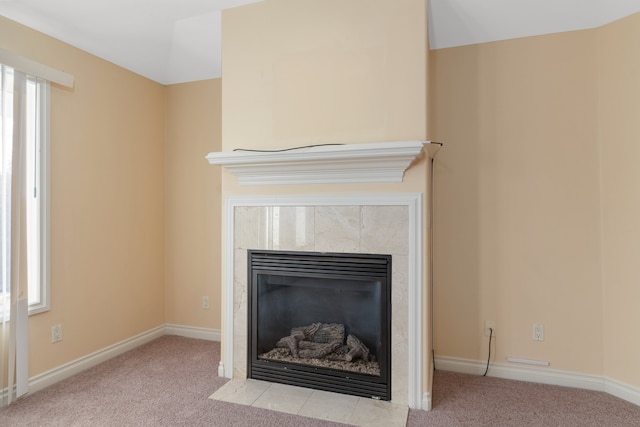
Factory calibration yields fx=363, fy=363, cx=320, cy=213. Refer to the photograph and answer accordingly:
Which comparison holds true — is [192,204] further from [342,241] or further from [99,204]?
[342,241]

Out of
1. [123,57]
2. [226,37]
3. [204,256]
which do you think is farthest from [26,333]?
[226,37]

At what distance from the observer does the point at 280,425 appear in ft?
6.57

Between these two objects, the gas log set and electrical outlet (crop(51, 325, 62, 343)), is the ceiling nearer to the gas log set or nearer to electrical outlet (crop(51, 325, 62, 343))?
electrical outlet (crop(51, 325, 62, 343))

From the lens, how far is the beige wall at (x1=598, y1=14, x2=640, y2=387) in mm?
2268

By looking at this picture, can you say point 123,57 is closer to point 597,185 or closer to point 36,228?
point 36,228

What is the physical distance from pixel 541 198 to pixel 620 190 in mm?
438

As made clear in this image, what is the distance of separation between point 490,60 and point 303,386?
2.67 meters

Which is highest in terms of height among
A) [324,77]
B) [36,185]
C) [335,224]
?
[324,77]

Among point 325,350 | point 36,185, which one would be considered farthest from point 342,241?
point 36,185

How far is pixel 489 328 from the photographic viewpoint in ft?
8.73

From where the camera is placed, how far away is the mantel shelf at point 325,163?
81.7 inches

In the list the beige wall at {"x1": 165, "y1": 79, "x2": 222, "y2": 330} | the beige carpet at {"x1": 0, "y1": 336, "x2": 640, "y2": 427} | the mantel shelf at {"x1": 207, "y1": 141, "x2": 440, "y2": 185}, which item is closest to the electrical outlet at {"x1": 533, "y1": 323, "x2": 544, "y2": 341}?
the beige carpet at {"x1": 0, "y1": 336, "x2": 640, "y2": 427}

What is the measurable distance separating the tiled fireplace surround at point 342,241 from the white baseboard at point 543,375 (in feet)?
2.28

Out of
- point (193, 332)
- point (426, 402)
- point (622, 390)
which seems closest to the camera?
point (426, 402)
